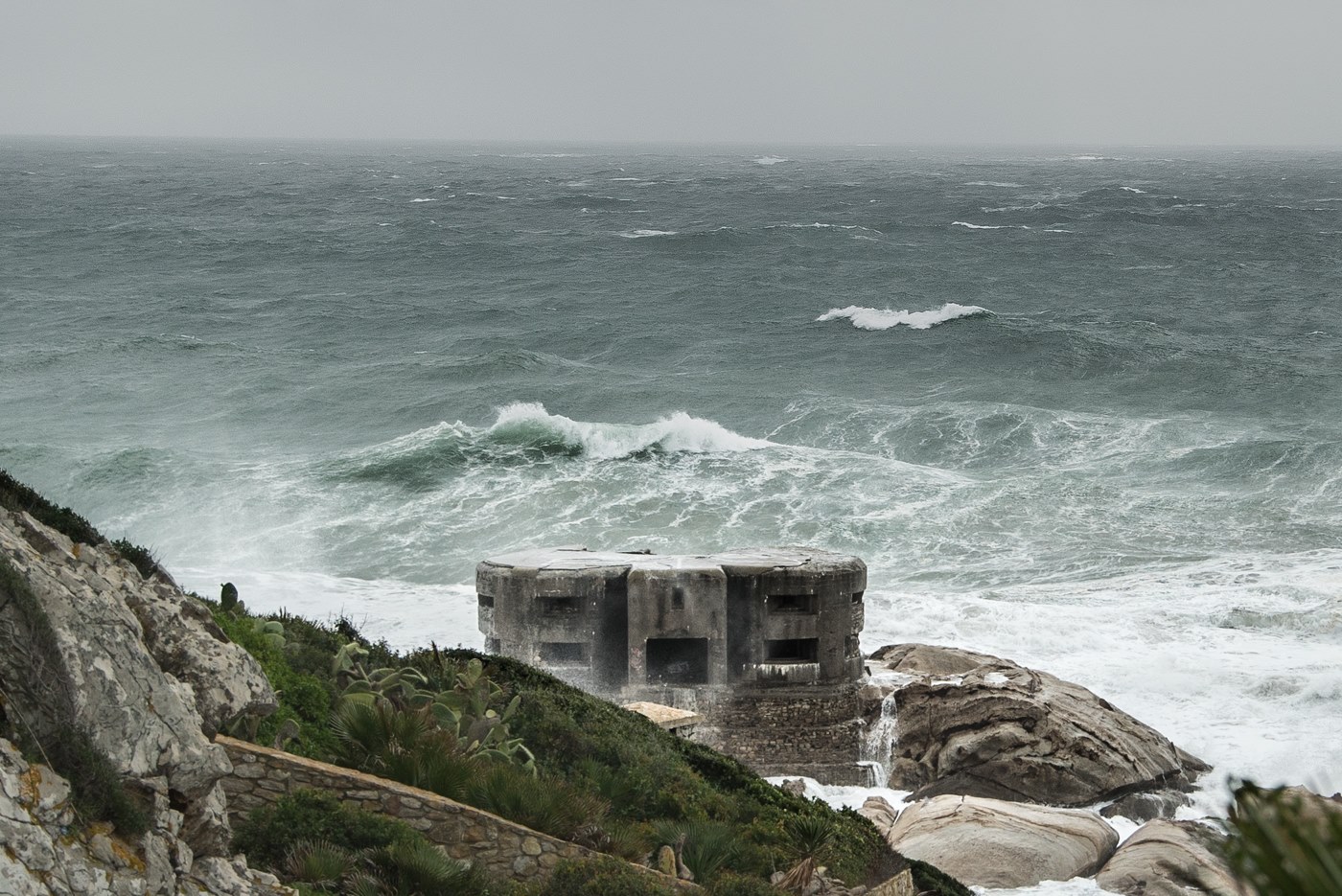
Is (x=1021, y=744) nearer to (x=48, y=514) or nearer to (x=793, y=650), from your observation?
(x=793, y=650)

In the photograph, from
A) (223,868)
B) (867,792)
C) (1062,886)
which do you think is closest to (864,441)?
(867,792)

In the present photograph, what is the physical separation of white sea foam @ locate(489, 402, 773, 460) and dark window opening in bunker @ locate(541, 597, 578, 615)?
21.1 metres

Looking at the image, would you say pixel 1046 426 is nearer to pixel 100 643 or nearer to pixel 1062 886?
pixel 1062 886

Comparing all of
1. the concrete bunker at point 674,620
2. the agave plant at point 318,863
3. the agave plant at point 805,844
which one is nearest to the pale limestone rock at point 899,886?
the agave plant at point 805,844

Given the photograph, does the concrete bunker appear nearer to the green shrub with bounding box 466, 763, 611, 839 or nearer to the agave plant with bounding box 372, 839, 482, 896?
the green shrub with bounding box 466, 763, 611, 839

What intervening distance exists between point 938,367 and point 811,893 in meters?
48.2

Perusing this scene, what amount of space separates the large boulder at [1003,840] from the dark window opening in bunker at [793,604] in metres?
5.03

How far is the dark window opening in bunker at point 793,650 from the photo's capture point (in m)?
24.5

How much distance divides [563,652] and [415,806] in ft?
44.8

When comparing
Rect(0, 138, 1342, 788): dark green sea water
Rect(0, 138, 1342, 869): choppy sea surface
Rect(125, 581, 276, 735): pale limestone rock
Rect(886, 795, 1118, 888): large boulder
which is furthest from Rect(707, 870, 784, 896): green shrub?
Rect(0, 138, 1342, 788): dark green sea water

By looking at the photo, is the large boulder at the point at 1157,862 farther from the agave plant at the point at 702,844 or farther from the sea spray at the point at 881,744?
the agave plant at the point at 702,844

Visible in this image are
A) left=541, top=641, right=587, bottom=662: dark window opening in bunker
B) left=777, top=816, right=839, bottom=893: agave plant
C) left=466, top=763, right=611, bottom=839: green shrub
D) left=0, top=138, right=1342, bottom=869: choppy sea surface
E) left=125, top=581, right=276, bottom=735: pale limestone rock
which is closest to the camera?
left=125, top=581, right=276, bottom=735: pale limestone rock

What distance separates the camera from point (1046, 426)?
47.9 metres

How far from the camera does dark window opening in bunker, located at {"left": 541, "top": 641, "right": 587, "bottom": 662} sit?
78.6ft
